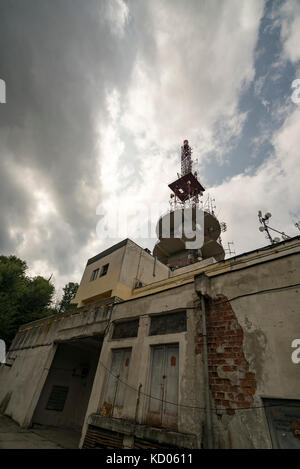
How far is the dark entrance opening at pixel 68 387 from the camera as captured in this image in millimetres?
11461

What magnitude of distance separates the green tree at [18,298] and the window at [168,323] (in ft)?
58.9

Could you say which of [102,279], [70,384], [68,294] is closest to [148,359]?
[102,279]

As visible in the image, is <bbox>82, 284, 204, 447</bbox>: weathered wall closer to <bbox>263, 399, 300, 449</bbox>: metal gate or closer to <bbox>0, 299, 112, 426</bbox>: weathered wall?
<bbox>263, 399, 300, 449</bbox>: metal gate

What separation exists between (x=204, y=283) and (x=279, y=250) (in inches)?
135

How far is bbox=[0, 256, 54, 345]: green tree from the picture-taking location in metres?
19.2

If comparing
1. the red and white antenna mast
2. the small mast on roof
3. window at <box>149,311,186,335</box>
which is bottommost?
window at <box>149,311,186,335</box>

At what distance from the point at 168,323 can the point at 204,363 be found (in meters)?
1.77

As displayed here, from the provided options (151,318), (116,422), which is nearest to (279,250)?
(151,318)

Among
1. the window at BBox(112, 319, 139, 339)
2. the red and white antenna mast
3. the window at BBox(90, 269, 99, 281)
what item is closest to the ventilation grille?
the window at BBox(112, 319, 139, 339)

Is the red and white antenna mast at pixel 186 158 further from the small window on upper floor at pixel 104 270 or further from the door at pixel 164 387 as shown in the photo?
the door at pixel 164 387

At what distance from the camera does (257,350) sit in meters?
4.43

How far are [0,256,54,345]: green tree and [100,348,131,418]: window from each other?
53.4ft

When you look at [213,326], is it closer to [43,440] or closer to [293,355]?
[293,355]

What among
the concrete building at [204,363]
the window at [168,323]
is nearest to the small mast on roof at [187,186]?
the concrete building at [204,363]
